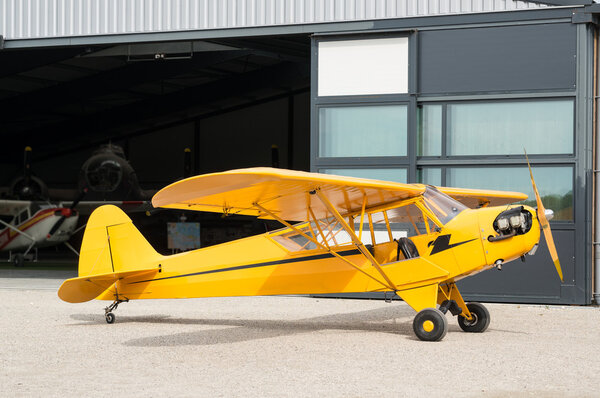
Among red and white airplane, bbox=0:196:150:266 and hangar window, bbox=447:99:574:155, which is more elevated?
hangar window, bbox=447:99:574:155

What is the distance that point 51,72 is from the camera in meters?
25.3

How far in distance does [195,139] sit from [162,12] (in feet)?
78.8

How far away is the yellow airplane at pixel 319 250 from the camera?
7965 millimetres

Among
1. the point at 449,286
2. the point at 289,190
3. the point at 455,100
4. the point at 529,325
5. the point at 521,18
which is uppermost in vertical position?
the point at 521,18

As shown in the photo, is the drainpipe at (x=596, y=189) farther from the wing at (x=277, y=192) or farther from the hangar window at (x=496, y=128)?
the wing at (x=277, y=192)

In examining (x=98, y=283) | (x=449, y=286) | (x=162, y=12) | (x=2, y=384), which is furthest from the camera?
(x=162, y=12)

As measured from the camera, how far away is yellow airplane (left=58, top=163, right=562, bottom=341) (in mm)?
7965

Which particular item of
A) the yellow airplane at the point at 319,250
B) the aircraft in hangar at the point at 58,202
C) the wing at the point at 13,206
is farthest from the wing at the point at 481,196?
the wing at the point at 13,206

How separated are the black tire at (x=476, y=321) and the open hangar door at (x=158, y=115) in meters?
11.4

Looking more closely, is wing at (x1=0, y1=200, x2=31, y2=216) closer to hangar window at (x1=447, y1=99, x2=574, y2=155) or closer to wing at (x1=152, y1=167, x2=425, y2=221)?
hangar window at (x1=447, y1=99, x2=574, y2=155)

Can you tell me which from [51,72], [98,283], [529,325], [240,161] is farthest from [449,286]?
[240,161]

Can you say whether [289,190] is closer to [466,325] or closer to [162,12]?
[466,325]

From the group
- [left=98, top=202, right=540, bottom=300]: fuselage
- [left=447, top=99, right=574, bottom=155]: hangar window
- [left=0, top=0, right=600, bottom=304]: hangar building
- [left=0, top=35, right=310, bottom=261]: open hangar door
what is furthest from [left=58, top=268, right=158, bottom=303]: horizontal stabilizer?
[left=0, top=35, right=310, bottom=261]: open hangar door

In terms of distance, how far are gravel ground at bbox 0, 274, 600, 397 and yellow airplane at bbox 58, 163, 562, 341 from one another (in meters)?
0.48
